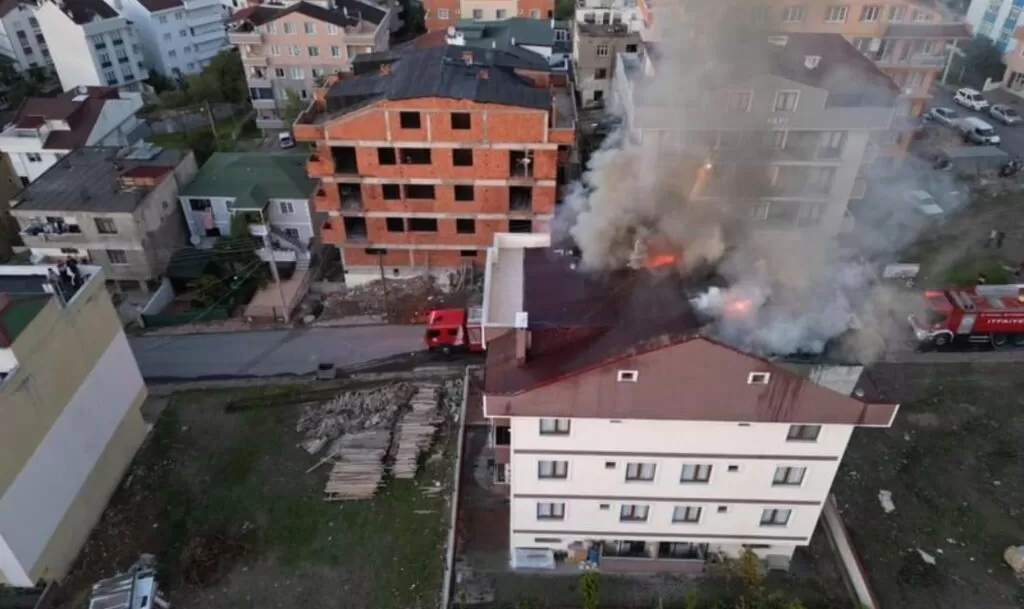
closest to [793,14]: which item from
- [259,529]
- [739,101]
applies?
[739,101]

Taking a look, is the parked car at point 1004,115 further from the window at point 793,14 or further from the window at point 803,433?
the window at point 803,433

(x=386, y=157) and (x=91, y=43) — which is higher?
(x=386, y=157)

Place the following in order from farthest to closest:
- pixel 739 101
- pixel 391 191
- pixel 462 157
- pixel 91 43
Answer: pixel 91 43, pixel 391 191, pixel 462 157, pixel 739 101

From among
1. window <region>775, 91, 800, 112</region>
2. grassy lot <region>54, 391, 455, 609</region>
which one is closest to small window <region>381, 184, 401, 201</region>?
grassy lot <region>54, 391, 455, 609</region>

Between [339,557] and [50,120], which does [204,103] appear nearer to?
[50,120]

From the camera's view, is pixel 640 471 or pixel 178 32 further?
pixel 178 32

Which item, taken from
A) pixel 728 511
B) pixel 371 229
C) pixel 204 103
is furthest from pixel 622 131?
pixel 204 103

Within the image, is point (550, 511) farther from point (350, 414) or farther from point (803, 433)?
point (350, 414)

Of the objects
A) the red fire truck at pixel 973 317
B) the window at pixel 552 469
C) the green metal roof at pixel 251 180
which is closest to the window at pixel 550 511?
the window at pixel 552 469
